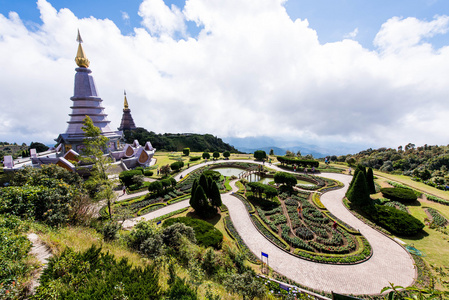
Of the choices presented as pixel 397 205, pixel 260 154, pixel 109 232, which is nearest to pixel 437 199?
pixel 397 205

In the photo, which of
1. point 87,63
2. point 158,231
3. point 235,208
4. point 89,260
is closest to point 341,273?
point 235,208

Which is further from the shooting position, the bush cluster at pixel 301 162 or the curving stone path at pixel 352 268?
the bush cluster at pixel 301 162

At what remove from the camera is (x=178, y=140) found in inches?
3275

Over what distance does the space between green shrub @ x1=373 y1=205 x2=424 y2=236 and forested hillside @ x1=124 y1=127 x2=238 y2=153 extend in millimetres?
57550

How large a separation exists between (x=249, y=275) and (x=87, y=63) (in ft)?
147

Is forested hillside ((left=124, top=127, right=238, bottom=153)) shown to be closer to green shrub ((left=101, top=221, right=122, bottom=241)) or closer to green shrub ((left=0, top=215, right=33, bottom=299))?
green shrub ((left=101, top=221, right=122, bottom=241))

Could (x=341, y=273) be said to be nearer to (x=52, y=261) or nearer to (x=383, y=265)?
(x=383, y=265)

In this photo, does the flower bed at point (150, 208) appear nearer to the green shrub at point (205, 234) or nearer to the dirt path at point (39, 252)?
the green shrub at point (205, 234)

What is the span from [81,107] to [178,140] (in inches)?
1947

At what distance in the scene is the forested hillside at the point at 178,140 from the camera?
2685 inches

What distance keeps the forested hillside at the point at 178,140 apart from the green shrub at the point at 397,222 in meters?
57.5

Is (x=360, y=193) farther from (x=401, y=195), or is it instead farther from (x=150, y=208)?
(x=150, y=208)

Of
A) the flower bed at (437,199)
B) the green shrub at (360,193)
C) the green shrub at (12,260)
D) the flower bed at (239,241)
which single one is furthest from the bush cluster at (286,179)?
the green shrub at (12,260)

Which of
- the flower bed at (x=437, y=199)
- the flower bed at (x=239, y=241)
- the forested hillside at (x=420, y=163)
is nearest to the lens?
the flower bed at (x=239, y=241)
